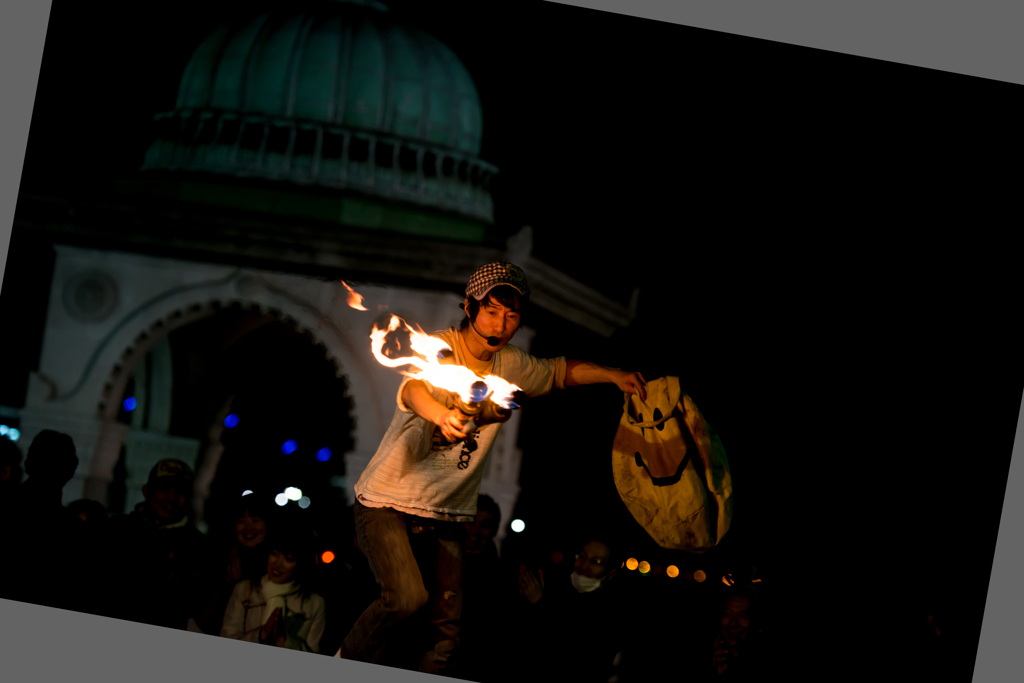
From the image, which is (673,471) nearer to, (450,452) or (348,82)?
(450,452)

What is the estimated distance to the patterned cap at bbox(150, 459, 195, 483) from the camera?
275 inches

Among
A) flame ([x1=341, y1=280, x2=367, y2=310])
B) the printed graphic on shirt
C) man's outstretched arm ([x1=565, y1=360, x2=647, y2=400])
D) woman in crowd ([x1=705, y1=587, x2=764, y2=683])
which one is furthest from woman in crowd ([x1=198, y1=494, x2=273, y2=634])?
woman in crowd ([x1=705, y1=587, x2=764, y2=683])

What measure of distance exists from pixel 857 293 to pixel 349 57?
3.47m

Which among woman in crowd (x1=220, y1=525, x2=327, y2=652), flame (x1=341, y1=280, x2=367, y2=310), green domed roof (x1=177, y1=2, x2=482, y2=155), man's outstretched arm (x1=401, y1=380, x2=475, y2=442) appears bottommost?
woman in crowd (x1=220, y1=525, x2=327, y2=652)

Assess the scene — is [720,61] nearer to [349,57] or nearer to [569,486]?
[349,57]

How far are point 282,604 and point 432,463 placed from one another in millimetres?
1286

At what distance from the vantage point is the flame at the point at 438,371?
6.23 m

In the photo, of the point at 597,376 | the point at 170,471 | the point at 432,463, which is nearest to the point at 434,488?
the point at 432,463

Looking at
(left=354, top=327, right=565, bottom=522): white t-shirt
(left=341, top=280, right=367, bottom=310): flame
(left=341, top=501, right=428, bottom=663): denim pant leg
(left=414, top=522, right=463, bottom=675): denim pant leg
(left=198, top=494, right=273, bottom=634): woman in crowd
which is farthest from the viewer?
(left=341, top=280, right=367, bottom=310): flame

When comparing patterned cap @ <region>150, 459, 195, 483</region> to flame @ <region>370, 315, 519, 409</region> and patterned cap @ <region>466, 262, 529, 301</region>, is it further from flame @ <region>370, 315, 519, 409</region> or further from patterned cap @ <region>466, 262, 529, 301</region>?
patterned cap @ <region>466, 262, 529, 301</region>

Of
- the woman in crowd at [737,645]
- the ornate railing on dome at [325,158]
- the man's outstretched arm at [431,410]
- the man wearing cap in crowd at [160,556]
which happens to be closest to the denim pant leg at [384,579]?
the man's outstretched arm at [431,410]

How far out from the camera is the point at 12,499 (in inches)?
277

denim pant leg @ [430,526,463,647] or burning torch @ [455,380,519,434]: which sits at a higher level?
burning torch @ [455,380,519,434]

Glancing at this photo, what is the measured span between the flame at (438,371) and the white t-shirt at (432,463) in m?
0.07
